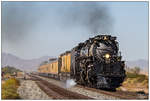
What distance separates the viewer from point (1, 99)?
17984mm

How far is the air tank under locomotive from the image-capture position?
2400 cm

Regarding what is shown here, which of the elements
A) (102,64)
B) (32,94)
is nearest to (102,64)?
(102,64)

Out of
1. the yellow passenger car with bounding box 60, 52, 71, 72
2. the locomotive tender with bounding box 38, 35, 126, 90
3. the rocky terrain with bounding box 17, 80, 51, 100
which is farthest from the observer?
the yellow passenger car with bounding box 60, 52, 71, 72

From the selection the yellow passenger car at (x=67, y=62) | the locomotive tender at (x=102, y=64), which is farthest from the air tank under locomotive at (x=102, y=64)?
the yellow passenger car at (x=67, y=62)

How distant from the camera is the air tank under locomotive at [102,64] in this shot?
24000 mm

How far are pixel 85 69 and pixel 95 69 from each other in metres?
1.84

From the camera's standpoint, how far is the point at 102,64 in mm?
24141

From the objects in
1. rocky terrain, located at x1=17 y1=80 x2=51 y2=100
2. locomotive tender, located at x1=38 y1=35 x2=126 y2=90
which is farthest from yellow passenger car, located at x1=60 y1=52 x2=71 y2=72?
rocky terrain, located at x1=17 y1=80 x2=51 y2=100

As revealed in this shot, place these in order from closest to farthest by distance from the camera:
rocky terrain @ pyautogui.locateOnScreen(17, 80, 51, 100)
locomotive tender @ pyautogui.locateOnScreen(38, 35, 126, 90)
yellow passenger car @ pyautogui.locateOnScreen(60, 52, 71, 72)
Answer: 1. rocky terrain @ pyautogui.locateOnScreen(17, 80, 51, 100)
2. locomotive tender @ pyautogui.locateOnScreen(38, 35, 126, 90)
3. yellow passenger car @ pyautogui.locateOnScreen(60, 52, 71, 72)

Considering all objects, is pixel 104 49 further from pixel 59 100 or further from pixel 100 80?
pixel 59 100

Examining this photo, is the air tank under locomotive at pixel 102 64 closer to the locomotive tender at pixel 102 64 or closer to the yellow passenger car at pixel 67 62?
the locomotive tender at pixel 102 64

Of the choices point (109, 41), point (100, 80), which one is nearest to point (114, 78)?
point (100, 80)

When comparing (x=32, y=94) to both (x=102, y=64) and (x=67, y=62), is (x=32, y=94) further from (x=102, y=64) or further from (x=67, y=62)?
(x=67, y=62)

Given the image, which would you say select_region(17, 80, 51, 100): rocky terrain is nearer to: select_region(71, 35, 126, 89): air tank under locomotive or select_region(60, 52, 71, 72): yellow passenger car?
select_region(71, 35, 126, 89): air tank under locomotive
